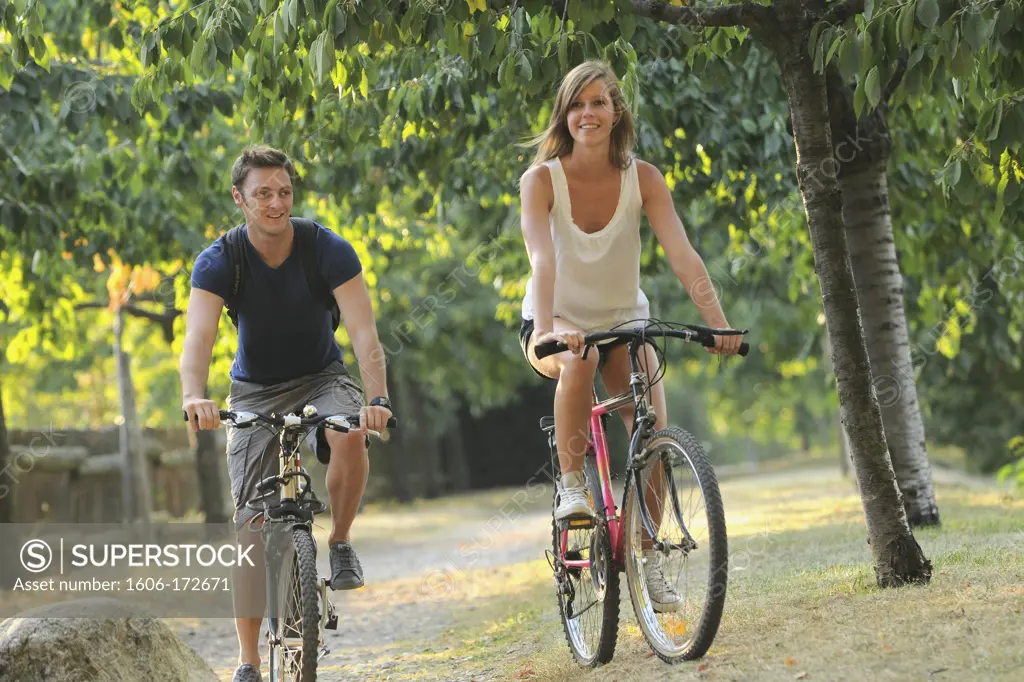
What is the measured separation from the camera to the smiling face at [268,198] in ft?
14.7

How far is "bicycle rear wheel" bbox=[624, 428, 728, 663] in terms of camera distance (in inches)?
157

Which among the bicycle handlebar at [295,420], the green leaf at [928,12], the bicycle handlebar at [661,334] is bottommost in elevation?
the bicycle handlebar at [295,420]

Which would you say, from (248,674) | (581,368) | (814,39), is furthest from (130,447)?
(814,39)

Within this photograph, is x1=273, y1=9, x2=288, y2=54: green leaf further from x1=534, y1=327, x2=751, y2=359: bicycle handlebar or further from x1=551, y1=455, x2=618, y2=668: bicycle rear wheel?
x1=551, y1=455, x2=618, y2=668: bicycle rear wheel

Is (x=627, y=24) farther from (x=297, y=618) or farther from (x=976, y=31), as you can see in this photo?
(x=297, y=618)

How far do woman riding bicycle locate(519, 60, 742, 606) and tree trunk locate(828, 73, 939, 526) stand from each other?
115 inches

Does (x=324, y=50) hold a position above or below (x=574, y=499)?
above

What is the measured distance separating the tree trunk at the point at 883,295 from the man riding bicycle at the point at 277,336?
377cm

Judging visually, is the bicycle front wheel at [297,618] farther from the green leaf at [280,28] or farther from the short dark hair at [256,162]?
the green leaf at [280,28]

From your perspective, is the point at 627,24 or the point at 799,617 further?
the point at 627,24

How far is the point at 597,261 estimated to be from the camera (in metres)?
4.69

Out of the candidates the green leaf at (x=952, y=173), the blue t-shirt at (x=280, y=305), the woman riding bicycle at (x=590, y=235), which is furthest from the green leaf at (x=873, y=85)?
the blue t-shirt at (x=280, y=305)

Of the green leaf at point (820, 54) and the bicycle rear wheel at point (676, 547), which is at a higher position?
the green leaf at point (820, 54)

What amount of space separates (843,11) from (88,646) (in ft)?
13.4
